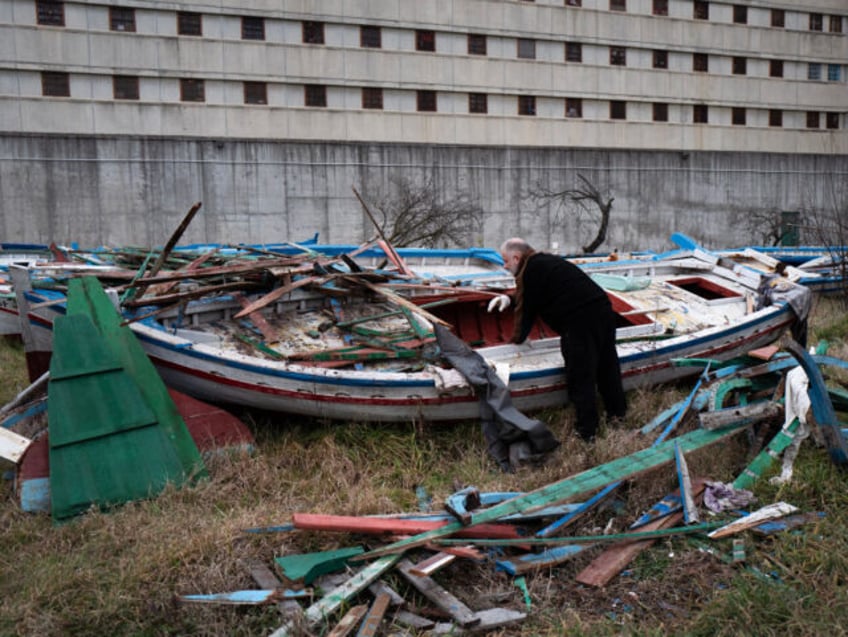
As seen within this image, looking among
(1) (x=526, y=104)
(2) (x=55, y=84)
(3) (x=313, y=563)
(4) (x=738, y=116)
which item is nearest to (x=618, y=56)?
(1) (x=526, y=104)

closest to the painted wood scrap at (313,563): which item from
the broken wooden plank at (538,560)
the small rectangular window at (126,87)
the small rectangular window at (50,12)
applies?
the broken wooden plank at (538,560)

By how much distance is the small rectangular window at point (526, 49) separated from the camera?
96.3 ft

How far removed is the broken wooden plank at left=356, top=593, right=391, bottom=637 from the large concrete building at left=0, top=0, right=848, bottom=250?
22354 mm

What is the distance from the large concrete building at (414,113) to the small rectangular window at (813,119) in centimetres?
16

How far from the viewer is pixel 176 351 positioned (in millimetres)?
6621

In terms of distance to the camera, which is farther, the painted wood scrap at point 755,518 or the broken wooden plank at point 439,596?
the painted wood scrap at point 755,518

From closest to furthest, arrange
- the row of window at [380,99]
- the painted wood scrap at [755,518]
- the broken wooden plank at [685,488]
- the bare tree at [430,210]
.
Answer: the painted wood scrap at [755,518]
the broken wooden plank at [685,488]
the bare tree at [430,210]
the row of window at [380,99]

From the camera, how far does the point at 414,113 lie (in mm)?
28078

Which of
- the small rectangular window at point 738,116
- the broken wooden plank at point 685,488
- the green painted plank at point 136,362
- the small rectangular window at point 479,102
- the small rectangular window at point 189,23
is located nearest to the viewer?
the broken wooden plank at point 685,488

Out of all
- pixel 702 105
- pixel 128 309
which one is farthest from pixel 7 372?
pixel 702 105

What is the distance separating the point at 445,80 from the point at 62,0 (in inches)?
514

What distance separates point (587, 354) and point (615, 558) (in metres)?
2.37

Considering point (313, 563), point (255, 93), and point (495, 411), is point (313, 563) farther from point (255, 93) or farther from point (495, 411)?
point (255, 93)

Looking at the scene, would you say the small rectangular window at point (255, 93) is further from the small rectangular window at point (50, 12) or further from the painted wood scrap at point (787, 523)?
the painted wood scrap at point (787, 523)
